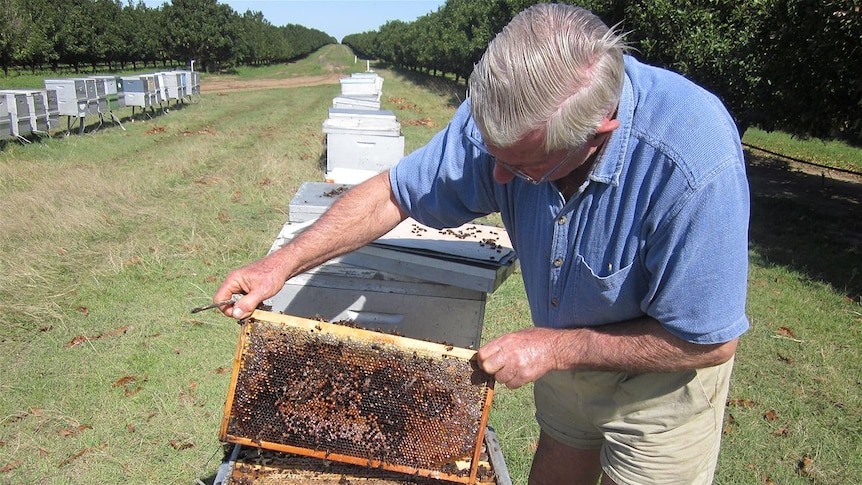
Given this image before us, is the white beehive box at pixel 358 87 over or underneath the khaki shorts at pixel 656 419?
over

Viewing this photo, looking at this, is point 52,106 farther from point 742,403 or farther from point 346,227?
point 742,403

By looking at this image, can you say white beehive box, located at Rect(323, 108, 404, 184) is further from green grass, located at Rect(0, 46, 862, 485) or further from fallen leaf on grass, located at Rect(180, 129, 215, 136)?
fallen leaf on grass, located at Rect(180, 129, 215, 136)

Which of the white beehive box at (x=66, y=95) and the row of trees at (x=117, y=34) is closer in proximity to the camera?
the white beehive box at (x=66, y=95)

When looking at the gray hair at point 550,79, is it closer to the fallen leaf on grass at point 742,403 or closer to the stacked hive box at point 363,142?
the fallen leaf on grass at point 742,403

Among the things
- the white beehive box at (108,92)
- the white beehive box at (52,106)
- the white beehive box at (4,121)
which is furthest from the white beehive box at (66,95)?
the white beehive box at (4,121)

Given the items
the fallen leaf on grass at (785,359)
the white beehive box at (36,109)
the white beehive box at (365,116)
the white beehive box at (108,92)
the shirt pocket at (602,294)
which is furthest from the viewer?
the white beehive box at (108,92)

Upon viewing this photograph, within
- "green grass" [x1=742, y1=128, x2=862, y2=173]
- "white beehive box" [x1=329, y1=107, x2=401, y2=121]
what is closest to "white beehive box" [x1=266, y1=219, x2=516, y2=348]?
"white beehive box" [x1=329, y1=107, x2=401, y2=121]

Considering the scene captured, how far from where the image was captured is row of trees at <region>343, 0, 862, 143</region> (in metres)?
8.28

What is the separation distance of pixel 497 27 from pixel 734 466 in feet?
73.9

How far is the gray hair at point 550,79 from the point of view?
56.3 inches

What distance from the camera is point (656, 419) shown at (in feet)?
6.37

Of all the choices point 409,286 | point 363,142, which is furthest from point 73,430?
point 363,142

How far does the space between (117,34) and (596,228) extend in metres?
45.6

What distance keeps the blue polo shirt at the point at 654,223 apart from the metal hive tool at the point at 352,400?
49cm
